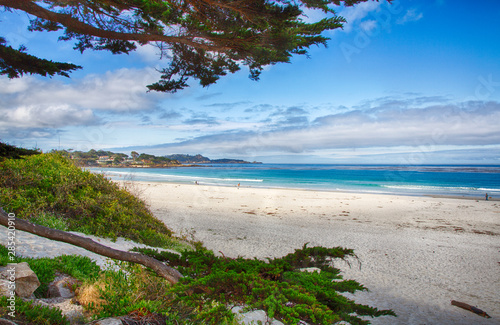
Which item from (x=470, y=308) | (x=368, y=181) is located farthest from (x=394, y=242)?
(x=368, y=181)

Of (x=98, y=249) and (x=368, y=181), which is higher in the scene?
(x=98, y=249)

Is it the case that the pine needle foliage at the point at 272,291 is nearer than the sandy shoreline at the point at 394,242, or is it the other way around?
the pine needle foliage at the point at 272,291

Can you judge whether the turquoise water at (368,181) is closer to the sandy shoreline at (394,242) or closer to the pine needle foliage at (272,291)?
the sandy shoreline at (394,242)

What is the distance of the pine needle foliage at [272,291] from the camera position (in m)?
1.69

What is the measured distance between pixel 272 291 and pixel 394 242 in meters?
8.98

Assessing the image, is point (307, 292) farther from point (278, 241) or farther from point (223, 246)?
point (278, 241)

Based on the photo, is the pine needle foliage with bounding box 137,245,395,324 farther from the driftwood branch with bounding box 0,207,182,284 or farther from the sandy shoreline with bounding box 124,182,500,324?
the sandy shoreline with bounding box 124,182,500,324

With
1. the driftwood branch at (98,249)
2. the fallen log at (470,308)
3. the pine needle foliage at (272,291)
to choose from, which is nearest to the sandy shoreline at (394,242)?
the fallen log at (470,308)

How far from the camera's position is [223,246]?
27.1ft

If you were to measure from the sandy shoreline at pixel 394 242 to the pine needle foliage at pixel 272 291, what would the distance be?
10.1 ft

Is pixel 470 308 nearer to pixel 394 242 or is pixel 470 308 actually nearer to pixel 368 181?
pixel 394 242

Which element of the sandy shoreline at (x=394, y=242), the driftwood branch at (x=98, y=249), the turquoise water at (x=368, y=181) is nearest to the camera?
the driftwood branch at (x=98, y=249)

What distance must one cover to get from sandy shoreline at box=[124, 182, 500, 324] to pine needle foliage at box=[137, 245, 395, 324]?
10.1ft

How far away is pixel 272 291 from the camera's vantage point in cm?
186
